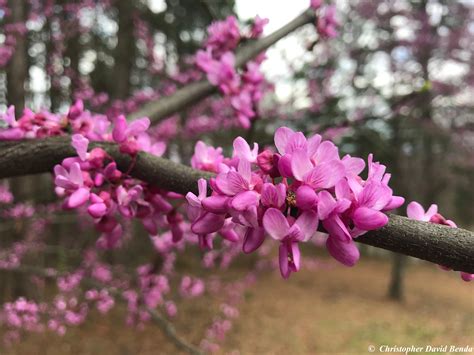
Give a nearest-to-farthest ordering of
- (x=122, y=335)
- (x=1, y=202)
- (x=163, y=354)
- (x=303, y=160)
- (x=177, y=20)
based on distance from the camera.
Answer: (x=303, y=160) < (x=1, y=202) < (x=163, y=354) < (x=122, y=335) < (x=177, y=20)

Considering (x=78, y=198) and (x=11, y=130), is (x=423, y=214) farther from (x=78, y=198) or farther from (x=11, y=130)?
(x=11, y=130)

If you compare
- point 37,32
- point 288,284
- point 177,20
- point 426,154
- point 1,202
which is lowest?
point 288,284

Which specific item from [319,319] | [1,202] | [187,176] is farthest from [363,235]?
[319,319]

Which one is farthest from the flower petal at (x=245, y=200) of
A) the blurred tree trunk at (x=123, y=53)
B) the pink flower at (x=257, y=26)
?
the blurred tree trunk at (x=123, y=53)

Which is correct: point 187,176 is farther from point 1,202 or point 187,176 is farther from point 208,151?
point 1,202

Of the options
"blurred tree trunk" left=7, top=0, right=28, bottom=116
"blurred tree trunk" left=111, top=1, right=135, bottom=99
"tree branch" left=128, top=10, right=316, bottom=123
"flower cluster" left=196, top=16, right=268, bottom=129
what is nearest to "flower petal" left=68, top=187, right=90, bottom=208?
"tree branch" left=128, top=10, right=316, bottom=123

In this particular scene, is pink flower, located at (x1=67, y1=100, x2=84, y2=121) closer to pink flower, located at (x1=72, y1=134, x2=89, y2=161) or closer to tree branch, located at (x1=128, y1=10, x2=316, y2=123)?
pink flower, located at (x1=72, y1=134, x2=89, y2=161)

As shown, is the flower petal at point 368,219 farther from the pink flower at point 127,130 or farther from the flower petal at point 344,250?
the pink flower at point 127,130
